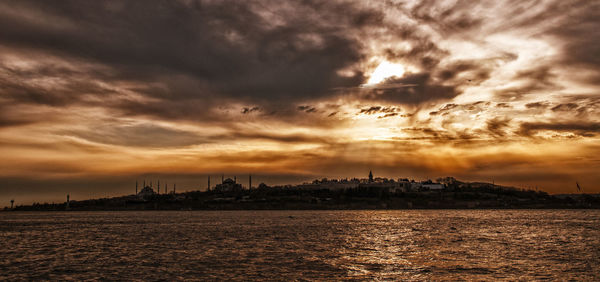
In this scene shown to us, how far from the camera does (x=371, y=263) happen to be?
57062 millimetres

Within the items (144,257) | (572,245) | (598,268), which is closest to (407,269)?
(598,268)

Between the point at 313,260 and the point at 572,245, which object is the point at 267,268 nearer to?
the point at 313,260

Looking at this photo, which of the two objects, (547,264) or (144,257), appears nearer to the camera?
(547,264)

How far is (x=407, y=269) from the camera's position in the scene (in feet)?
170

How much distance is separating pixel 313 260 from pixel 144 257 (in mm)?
25502

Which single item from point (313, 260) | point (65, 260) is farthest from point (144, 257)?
point (313, 260)

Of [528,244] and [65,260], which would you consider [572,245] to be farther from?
[65,260]

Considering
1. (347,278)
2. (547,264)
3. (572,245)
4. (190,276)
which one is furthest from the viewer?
(572,245)

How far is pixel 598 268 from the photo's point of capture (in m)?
52.5

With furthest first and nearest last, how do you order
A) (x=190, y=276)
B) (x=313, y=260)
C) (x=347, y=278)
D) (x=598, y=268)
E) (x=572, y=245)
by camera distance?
(x=572, y=245)
(x=313, y=260)
(x=598, y=268)
(x=190, y=276)
(x=347, y=278)

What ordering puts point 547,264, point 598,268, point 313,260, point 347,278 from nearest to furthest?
point 347,278 < point 598,268 < point 547,264 < point 313,260

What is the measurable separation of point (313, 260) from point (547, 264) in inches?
1152

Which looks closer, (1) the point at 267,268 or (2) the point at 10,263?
(1) the point at 267,268

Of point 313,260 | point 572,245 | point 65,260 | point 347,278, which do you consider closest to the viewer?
point 347,278
